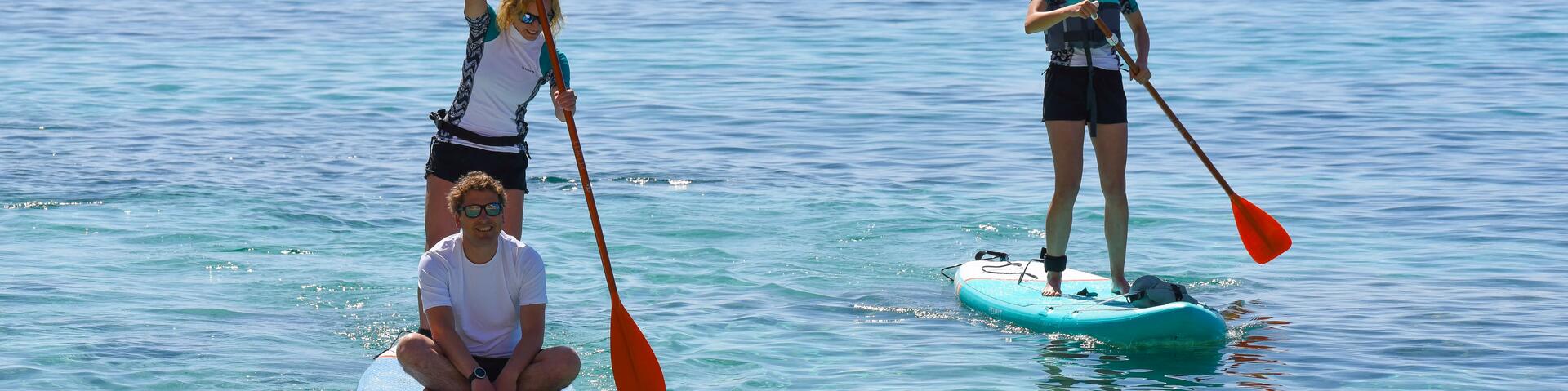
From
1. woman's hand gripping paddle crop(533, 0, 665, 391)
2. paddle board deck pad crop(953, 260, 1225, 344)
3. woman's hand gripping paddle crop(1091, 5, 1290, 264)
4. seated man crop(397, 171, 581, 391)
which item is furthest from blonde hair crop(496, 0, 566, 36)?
woman's hand gripping paddle crop(1091, 5, 1290, 264)

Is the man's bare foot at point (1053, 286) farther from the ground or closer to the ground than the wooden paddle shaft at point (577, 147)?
closer to the ground

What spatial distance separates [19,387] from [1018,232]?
5754 millimetres

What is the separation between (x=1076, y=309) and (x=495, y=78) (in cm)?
293

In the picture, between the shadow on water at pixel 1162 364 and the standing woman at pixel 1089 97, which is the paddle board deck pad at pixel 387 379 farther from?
the standing woman at pixel 1089 97

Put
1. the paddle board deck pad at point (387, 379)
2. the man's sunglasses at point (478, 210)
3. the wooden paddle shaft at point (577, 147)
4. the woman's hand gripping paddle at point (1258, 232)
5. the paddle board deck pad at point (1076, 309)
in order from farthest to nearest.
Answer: the woman's hand gripping paddle at point (1258, 232)
the paddle board deck pad at point (1076, 309)
the wooden paddle shaft at point (577, 147)
the paddle board deck pad at point (387, 379)
the man's sunglasses at point (478, 210)

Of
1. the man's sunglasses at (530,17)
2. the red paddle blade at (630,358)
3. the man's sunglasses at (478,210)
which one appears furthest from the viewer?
the man's sunglasses at (530,17)

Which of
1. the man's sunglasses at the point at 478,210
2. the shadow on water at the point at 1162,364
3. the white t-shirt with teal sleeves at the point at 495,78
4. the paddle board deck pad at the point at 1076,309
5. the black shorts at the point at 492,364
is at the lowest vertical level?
the shadow on water at the point at 1162,364

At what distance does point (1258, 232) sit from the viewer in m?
8.56

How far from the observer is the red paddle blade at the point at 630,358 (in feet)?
19.8

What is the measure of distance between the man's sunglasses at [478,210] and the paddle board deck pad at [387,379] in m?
0.60

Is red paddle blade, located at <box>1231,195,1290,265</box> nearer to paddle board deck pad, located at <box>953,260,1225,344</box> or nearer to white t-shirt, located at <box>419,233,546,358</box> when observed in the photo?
paddle board deck pad, located at <box>953,260,1225,344</box>

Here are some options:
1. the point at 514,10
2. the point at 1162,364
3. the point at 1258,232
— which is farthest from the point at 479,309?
the point at 1258,232

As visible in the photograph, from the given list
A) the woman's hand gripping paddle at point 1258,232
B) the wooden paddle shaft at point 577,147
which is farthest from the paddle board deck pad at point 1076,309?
the wooden paddle shaft at point 577,147

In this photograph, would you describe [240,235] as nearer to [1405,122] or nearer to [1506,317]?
[1506,317]
